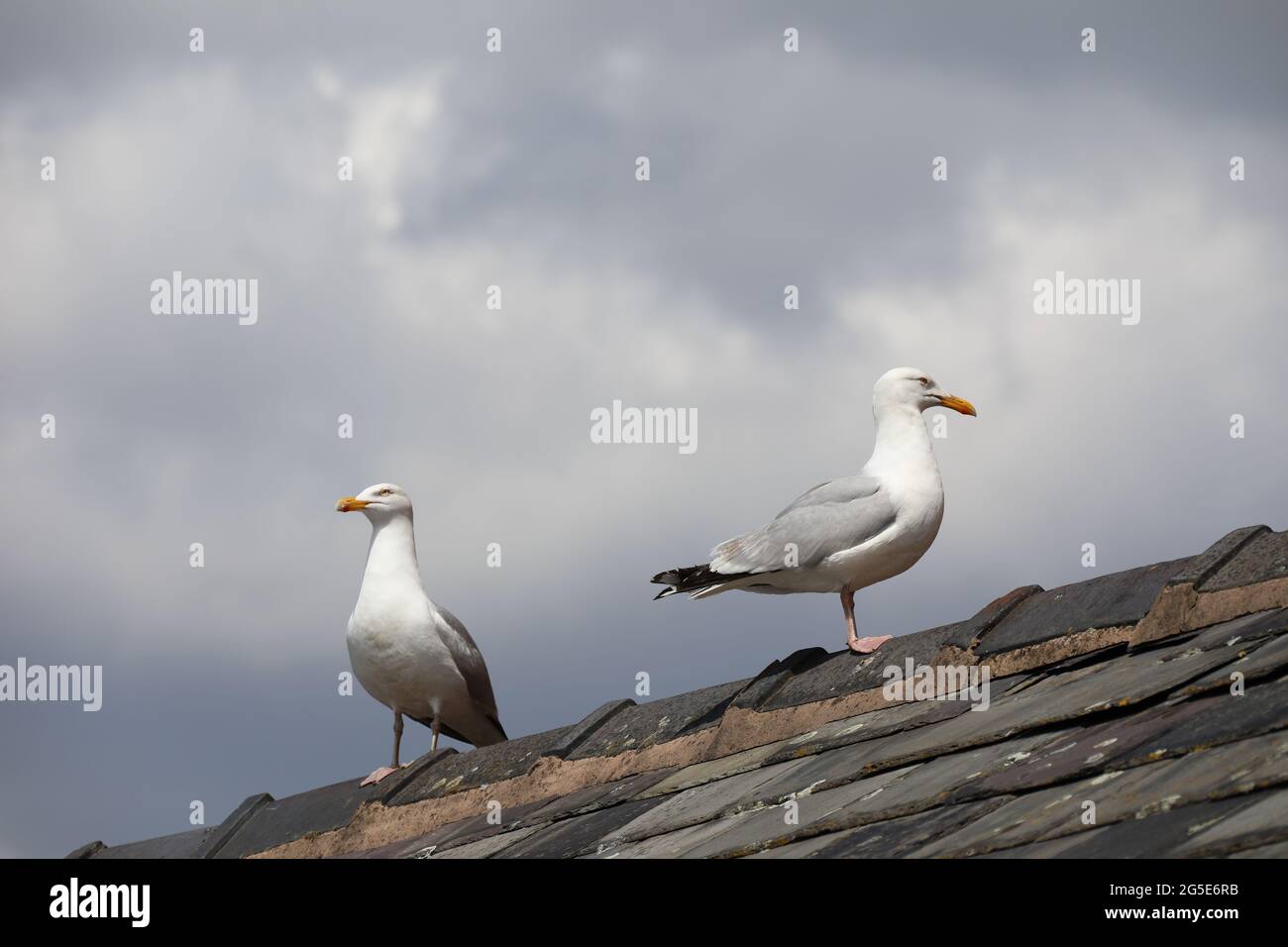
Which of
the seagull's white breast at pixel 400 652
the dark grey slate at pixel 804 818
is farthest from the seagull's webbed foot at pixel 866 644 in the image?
the seagull's white breast at pixel 400 652

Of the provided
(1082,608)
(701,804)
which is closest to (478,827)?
(701,804)

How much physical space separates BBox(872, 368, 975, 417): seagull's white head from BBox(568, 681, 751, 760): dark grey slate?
223 cm

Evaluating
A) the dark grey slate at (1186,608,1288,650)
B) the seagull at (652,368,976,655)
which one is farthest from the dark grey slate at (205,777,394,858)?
the dark grey slate at (1186,608,1288,650)

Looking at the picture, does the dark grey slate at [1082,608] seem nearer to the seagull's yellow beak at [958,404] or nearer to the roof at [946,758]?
the roof at [946,758]

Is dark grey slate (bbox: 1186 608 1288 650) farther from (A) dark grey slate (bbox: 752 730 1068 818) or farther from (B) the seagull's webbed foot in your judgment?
(B) the seagull's webbed foot

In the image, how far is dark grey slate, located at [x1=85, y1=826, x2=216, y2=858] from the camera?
8070 mm

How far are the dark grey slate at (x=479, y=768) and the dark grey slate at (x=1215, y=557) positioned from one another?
2.76 metres

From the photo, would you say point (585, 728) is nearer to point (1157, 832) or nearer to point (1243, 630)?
point (1243, 630)

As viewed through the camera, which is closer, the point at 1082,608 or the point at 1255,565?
the point at 1255,565

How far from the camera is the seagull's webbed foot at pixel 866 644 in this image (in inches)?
246

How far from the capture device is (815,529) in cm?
748

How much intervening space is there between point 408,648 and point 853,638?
339cm
